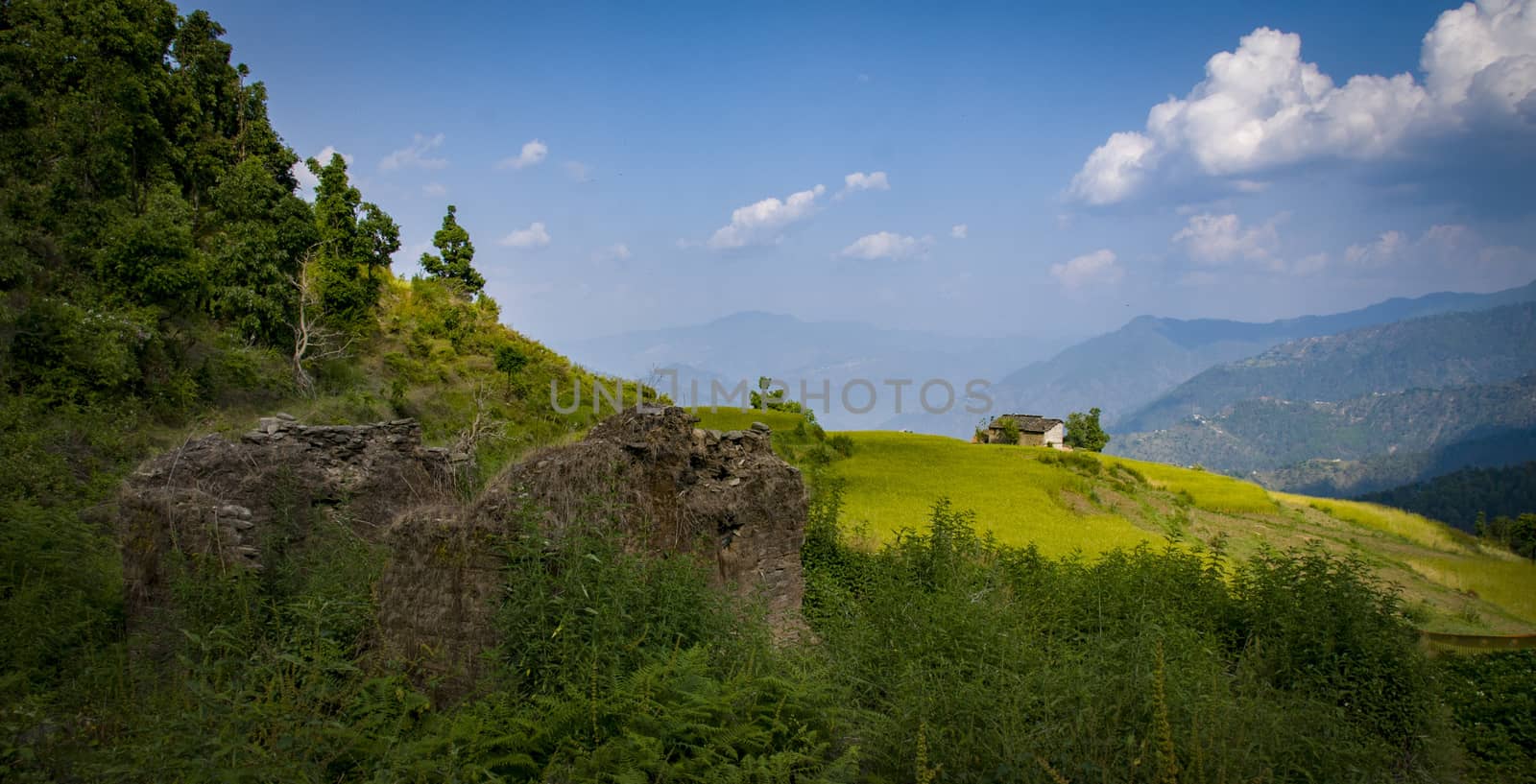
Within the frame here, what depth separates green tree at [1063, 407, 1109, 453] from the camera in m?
62.8

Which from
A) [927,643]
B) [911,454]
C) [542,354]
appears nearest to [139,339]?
[542,354]

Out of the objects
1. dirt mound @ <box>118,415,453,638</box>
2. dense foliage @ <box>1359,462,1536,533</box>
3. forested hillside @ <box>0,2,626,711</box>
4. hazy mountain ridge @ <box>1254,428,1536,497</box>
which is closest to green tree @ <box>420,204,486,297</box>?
forested hillside @ <box>0,2,626,711</box>

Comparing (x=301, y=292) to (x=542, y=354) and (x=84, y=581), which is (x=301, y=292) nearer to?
(x=542, y=354)

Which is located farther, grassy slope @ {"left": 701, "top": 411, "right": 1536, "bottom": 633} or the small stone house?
the small stone house

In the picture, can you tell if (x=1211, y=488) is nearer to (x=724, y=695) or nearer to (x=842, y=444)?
(x=842, y=444)

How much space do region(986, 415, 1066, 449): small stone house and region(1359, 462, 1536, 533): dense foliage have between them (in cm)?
2947

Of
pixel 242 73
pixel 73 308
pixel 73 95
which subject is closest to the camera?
pixel 73 308

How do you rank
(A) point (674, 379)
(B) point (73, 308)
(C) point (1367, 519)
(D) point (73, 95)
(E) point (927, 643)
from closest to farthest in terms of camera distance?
1. (E) point (927, 643)
2. (A) point (674, 379)
3. (B) point (73, 308)
4. (D) point (73, 95)
5. (C) point (1367, 519)

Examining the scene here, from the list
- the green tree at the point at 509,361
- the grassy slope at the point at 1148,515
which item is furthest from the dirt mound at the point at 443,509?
the green tree at the point at 509,361

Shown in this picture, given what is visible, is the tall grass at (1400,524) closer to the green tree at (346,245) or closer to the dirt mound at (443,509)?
the dirt mound at (443,509)

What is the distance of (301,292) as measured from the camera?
24.6 meters

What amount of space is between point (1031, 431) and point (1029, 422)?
7.75 ft

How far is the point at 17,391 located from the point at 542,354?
19.3 meters

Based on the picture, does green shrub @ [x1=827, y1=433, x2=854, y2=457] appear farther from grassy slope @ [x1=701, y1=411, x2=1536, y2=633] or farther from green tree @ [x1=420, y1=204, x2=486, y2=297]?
green tree @ [x1=420, y1=204, x2=486, y2=297]
